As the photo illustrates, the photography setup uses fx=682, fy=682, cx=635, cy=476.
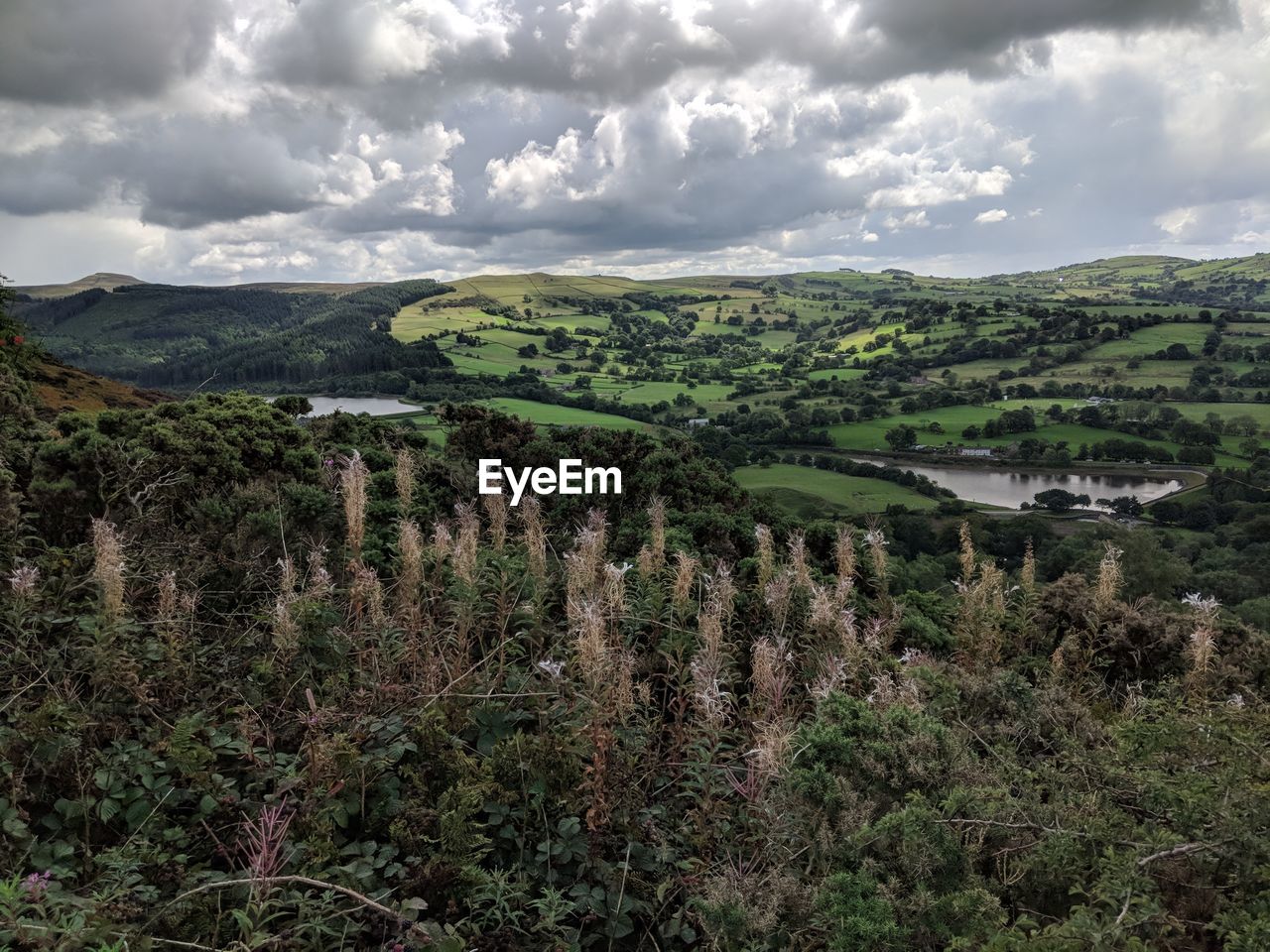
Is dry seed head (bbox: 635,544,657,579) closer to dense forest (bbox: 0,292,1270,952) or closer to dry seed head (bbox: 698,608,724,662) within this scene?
dense forest (bbox: 0,292,1270,952)

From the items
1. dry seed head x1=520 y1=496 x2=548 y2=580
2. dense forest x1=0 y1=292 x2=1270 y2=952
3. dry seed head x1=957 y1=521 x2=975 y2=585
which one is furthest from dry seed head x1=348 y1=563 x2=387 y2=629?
dry seed head x1=957 y1=521 x2=975 y2=585

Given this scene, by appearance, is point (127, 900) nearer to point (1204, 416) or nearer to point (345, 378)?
point (345, 378)

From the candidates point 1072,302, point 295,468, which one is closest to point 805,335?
point 1072,302

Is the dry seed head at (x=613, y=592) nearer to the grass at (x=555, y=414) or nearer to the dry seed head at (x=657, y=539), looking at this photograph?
the dry seed head at (x=657, y=539)

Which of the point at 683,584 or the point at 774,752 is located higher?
the point at 683,584

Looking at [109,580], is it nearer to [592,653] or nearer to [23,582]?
[23,582]

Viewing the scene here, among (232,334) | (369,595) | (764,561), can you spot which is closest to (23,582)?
(369,595)

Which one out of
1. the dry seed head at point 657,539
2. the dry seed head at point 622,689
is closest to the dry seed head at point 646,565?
the dry seed head at point 657,539
